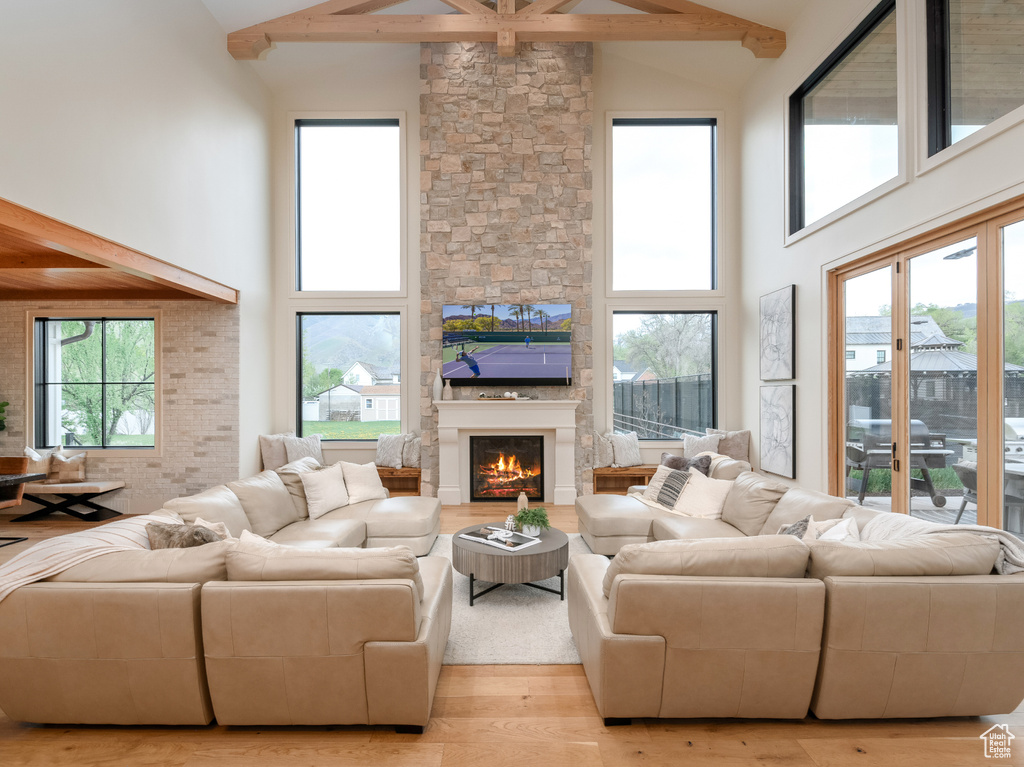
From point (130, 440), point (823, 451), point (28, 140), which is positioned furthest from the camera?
point (130, 440)

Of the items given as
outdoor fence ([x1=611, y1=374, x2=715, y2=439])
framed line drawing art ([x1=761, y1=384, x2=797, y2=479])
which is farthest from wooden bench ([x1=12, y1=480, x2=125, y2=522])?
framed line drawing art ([x1=761, y1=384, x2=797, y2=479])

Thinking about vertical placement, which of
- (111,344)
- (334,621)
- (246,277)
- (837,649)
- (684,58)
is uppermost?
(684,58)

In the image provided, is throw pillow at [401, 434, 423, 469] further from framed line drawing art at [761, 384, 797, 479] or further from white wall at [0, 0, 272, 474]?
framed line drawing art at [761, 384, 797, 479]

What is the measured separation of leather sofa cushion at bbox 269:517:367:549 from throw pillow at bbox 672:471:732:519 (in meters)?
2.45

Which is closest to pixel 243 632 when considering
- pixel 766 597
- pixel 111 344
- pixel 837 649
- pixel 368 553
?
pixel 368 553

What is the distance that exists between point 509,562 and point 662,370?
443 centimetres

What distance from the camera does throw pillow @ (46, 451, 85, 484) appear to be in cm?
570

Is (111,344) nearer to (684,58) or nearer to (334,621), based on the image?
(334,621)

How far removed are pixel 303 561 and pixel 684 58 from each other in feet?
23.0

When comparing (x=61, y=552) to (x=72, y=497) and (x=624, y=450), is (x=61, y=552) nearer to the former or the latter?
(x=72, y=497)

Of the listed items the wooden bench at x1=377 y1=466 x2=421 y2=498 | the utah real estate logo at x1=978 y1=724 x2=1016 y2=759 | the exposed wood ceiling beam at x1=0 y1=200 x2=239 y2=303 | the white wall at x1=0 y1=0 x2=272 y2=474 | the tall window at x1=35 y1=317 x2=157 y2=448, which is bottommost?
the utah real estate logo at x1=978 y1=724 x2=1016 y2=759

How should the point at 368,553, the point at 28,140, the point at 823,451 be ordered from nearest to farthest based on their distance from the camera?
the point at 368,553, the point at 28,140, the point at 823,451

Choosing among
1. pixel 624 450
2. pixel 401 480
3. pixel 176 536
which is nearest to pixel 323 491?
pixel 176 536

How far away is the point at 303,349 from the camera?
707 centimetres
